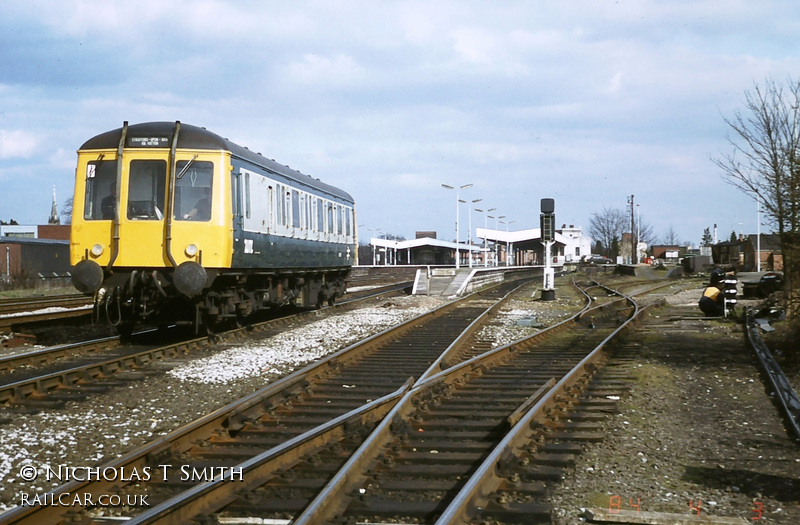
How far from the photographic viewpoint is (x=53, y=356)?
10836 millimetres

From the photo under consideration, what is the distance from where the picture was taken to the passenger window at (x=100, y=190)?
1210 cm

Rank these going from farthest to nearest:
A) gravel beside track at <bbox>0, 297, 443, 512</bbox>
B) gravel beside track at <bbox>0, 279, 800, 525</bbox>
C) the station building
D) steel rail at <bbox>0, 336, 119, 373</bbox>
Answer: the station building < steel rail at <bbox>0, 336, 119, 373</bbox> < gravel beside track at <bbox>0, 297, 443, 512</bbox> < gravel beside track at <bbox>0, 279, 800, 525</bbox>

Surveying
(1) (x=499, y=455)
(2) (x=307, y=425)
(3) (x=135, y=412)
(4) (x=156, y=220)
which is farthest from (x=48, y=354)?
(1) (x=499, y=455)

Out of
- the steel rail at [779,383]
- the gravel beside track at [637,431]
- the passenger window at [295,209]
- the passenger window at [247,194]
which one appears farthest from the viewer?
the passenger window at [295,209]

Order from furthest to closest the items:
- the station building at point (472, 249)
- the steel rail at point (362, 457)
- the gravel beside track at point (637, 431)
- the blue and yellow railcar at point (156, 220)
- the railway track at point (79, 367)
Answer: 1. the station building at point (472, 249)
2. the blue and yellow railcar at point (156, 220)
3. the railway track at point (79, 367)
4. the gravel beside track at point (637, 431)
5. the steel rail at point (362, 457)

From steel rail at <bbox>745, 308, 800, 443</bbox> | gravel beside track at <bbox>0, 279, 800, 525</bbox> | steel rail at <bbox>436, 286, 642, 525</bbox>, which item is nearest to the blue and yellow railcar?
gravel beside track at <bbox>0, 279, 800, 525</bbox>

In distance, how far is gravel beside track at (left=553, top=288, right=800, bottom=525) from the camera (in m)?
4.95

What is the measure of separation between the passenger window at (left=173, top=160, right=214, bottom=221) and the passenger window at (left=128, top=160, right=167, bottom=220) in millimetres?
260

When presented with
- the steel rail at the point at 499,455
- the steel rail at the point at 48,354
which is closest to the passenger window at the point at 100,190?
the steel rail at the point at 48,354

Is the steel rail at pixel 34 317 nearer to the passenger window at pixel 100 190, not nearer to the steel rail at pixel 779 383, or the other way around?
the passenger window at pixel 100 190

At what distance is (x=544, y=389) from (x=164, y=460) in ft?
13.7

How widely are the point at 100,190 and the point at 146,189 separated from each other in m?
0.76

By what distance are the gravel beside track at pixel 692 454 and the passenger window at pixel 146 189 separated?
7.58m
